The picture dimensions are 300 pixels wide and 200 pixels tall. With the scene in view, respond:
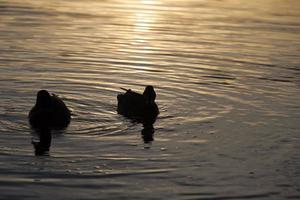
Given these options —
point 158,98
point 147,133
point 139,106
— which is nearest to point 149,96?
point 139,106

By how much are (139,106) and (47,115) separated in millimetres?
2195

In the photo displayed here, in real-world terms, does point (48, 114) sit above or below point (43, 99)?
below

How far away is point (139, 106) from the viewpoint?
57.1ft

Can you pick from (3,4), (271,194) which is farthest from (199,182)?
(3,4)

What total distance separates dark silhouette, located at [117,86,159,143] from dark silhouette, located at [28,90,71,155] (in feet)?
4.50

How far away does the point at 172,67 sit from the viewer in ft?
71.7

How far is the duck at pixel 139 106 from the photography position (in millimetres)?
17031

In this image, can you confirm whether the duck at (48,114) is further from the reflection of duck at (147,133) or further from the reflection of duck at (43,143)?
the reflection of duck at (147,133)

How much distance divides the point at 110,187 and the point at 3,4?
21.4m

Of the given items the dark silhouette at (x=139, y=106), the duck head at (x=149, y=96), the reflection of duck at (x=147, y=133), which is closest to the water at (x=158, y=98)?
the reflection of duck at (x=147, y=133)

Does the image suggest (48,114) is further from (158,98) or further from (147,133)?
(158,98)

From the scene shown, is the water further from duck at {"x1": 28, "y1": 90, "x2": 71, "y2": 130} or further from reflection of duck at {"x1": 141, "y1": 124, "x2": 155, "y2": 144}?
duck at {"x1": 28, "y1": 90, "x2": 71, "y2": 130}

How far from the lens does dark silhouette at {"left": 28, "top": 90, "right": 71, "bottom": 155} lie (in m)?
15.9

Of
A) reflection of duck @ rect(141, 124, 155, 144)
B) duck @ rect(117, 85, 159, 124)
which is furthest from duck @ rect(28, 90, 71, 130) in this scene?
reflection of duck @ rect(141, 124, 155, 144)
